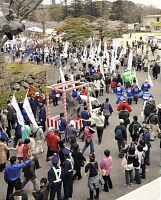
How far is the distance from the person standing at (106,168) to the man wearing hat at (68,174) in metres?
0.77

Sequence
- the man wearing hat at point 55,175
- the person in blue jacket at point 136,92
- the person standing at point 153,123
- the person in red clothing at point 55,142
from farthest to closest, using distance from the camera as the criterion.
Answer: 1. the person in blue jacket at point 136,92
2. the person standing at point 153,123
3. the person in red clothing at point 55,142
4. the man wearing hat at point 55,175

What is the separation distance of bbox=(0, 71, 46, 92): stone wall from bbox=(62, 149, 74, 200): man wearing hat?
39.9 feet

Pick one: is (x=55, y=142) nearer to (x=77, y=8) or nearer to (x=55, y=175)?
(x=55, y=175)

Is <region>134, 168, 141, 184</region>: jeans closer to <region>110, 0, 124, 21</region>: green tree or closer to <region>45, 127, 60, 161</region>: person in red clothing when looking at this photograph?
<region>45, 127, 60, 161</region>: person in red clothing

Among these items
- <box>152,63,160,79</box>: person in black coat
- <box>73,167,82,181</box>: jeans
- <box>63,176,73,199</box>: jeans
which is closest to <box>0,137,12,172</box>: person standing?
<box>73,167,82,181</box>: jeans

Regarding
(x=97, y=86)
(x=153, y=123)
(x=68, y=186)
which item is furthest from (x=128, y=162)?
(x=97, y=86)

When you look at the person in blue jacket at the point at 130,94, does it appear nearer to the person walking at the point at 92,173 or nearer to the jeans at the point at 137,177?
the jeans at the point at 137,177

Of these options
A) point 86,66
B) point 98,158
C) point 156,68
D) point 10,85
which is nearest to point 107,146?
point 98,158

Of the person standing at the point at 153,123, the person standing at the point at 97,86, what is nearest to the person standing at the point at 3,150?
the person standing at the point at 153,123

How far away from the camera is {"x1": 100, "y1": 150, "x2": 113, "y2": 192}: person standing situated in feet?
31.2

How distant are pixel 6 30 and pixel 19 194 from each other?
28.4ft

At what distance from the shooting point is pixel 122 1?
68.1m

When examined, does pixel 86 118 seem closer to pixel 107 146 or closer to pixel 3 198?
pixel 107 146

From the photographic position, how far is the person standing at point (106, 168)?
951cm
